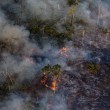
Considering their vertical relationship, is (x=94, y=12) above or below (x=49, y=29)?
above

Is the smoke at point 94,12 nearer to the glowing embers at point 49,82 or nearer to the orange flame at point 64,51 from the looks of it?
the orange flame at point 64,51

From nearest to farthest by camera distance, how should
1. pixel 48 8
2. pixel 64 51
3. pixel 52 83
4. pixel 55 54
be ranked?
pixel 52 83
pixel 55 54
pixel 64 51
pixel 48 8

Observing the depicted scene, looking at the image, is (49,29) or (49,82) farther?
(49,29)

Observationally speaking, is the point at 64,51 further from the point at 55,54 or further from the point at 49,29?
the point at 49,29

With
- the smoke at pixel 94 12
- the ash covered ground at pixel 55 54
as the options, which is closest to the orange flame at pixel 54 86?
the ash covered ground at pixel 55 54

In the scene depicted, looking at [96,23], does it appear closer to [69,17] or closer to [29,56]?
[69,17]

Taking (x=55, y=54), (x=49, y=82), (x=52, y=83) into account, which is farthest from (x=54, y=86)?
(x=55, y=54)

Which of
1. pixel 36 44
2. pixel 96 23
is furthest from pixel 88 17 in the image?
pixel 36 44

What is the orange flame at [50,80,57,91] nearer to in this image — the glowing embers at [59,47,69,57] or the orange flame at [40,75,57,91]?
the orange flame at [40,75,57,91]
